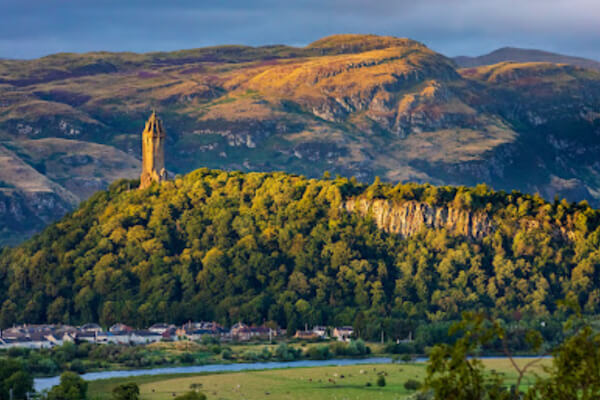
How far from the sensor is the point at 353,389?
8031 centimetres

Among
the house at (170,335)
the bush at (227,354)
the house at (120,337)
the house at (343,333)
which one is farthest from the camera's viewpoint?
the house at (343,333)

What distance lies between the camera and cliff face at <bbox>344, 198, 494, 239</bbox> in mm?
127750

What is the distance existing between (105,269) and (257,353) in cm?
3024

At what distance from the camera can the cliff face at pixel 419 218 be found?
419 feet

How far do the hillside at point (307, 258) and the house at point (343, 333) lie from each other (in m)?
1.31

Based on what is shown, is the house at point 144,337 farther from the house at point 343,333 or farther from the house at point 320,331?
the house at point 343,333

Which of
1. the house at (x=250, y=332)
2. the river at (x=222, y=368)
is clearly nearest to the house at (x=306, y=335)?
the house at (x=250, y=332)

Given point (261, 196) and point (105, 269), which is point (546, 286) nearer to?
point (261, 196)

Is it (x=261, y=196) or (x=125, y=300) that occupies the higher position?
(x=261, y=196)

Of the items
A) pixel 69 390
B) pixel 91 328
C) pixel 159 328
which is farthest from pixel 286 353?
pixel 69 390

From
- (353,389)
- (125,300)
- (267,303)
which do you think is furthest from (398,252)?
(353,389)

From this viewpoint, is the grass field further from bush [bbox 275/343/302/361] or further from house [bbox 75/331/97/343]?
house [bbox 75/331/97/343]

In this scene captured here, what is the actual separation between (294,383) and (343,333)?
28.8 metres

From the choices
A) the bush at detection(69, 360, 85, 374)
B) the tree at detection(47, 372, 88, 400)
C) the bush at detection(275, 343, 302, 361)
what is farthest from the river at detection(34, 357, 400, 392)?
the tree at detection(47, 372, 88, 400)
